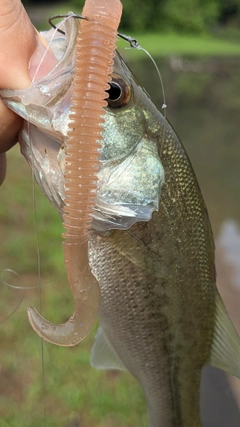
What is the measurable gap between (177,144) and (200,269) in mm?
480

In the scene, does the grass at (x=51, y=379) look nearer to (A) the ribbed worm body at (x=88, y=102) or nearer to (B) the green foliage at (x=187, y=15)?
(A) the ribbed worm body at (x=88, y=102)

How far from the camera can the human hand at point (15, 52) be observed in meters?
1.09

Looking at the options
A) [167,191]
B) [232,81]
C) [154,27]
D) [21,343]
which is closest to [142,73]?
[232,81]

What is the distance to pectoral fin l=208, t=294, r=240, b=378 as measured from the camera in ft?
5.38

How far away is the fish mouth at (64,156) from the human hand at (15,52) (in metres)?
0.03

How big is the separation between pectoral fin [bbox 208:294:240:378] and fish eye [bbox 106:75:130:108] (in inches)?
34.2

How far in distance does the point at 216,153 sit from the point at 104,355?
26.4ft

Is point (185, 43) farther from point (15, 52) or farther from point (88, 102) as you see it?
A: point (88, 102)

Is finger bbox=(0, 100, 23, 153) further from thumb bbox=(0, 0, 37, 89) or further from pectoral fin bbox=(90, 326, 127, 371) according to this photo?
pectoral fin bbox=(90, 326, 127, 371)

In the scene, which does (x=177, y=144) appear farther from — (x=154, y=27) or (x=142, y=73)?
(x=154, y=27)

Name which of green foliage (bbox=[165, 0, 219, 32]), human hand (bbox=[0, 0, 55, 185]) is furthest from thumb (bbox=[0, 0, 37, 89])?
green foliage (bbox=[165, 0, 219, 32])

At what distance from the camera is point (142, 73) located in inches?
639

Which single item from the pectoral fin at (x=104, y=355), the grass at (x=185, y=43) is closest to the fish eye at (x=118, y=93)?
the pectoral fin at (x=104, y=355)

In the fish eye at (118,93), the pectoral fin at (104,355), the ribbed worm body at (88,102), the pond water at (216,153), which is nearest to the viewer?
the ribbed worm body at (88,102)
